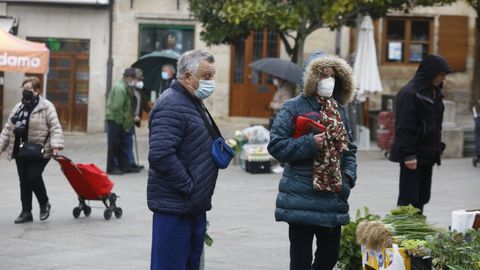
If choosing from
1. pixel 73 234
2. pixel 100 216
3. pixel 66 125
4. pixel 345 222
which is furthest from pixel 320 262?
pixel 66 125

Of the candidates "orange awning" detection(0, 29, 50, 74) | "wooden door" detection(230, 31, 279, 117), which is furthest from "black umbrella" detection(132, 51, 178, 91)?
"wooden door" detection(230, 31, 279, 117)

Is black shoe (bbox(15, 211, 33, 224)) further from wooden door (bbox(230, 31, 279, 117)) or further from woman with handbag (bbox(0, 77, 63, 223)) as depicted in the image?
wooden door (bbox(230, 31, 279, 117))

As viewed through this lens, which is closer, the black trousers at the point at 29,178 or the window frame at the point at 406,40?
the black trousers at the point at 29,178

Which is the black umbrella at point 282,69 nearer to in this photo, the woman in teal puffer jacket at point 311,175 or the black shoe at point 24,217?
the black shoe at point 24,217

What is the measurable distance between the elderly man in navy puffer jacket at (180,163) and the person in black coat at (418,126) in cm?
324

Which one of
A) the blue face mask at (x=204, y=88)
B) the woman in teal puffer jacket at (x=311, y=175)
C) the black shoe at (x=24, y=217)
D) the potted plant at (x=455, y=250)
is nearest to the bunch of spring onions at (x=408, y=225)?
the potted plant at (x=455, y=250)

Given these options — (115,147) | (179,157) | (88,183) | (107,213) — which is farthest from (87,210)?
(179,157)

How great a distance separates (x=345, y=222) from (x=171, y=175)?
1379 millimetres

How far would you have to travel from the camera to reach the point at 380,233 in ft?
27.2

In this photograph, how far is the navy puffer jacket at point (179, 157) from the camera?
716 cm

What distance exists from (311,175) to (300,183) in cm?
9

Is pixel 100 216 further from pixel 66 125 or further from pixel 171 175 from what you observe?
pixel 66 125

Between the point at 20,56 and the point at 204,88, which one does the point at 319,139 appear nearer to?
the point at 204,88

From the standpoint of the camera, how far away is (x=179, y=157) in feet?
23.9
